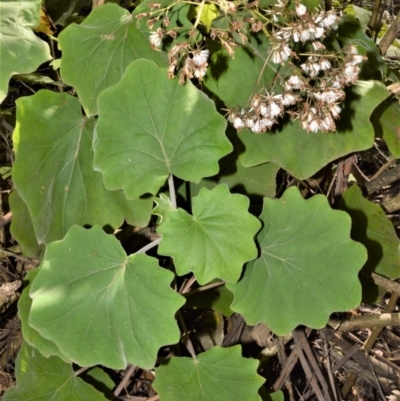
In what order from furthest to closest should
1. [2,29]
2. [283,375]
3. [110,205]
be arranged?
[283,375]
[110,205]
[2,29]

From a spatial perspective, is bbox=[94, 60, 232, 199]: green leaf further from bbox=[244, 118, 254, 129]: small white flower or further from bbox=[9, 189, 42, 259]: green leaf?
bbox=[9, 189, 42, 259]: green leaf

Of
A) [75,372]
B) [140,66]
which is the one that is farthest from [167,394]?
[140,66]

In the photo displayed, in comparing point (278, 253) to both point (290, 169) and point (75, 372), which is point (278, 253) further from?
point (75, 372)

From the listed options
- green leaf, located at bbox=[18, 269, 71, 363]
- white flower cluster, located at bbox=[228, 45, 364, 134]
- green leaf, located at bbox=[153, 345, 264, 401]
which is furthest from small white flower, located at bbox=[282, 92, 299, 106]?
green leaf, located at bbox=[18, 269, 71, 363]

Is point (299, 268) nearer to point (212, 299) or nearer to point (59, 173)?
point (212, 299)

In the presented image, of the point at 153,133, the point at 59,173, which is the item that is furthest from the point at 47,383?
the point at 153,133

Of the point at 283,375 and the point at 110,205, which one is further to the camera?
the point at 283,375
